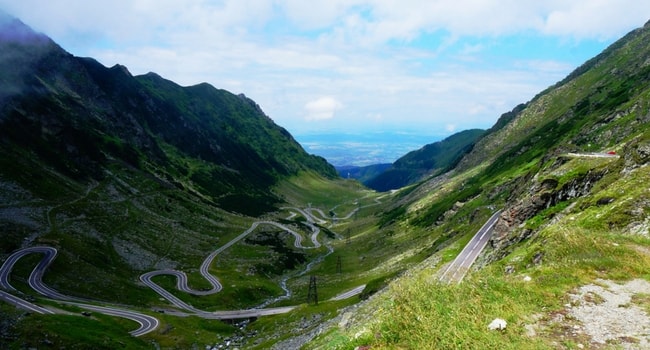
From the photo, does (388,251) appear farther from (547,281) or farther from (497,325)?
(497,325)

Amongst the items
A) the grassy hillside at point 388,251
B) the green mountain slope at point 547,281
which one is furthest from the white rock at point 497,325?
the grassy hillside at point 388,251

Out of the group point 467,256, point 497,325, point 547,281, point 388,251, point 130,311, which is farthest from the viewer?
point 388,251

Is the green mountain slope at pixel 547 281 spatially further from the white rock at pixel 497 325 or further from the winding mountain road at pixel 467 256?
the winding mountain road at pixel 467 256

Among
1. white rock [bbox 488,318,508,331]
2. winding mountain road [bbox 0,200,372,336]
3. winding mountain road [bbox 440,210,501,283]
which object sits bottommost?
winding mountain road [bbox 0,200,372,336]

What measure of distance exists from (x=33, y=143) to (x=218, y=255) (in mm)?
99873

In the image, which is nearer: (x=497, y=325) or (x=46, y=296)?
(x=497, y=325)

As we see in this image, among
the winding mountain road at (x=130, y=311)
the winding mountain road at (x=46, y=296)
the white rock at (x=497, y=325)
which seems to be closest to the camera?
the white rock at (x=497, y=325)

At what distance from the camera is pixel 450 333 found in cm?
1523

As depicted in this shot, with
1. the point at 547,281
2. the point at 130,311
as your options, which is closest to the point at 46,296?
the point at 130,311

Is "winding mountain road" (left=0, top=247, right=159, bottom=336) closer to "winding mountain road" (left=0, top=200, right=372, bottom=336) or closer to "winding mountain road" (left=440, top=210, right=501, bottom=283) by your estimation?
"winding mountain road" (left=0, top=200, right=372, bottom=336)

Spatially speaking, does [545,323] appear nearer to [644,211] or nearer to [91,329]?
[644,211]

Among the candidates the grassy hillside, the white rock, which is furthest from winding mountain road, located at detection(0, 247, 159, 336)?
the white rock

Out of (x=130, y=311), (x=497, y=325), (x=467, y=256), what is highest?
(x=497, y=325)

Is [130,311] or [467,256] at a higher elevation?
[467,256]
